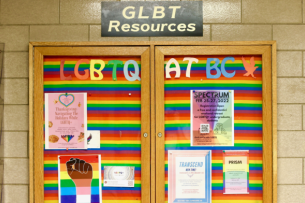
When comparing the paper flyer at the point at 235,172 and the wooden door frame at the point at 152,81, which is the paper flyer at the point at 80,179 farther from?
the paper flyer at the point at 235,172

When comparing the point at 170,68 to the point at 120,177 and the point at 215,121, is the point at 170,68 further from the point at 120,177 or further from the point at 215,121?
the point at 120,177

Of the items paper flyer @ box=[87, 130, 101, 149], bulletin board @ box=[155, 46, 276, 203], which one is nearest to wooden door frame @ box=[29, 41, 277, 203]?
bulletin board @ box=[155, 46, 276, 203]

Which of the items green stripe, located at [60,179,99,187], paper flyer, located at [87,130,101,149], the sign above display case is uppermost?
the sign above display case

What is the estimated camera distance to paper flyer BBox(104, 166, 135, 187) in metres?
1.46

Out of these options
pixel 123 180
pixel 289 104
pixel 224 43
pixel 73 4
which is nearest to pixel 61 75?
pixel 73 4

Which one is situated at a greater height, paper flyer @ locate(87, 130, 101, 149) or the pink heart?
the pink heart

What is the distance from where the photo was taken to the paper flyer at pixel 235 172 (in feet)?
4.78

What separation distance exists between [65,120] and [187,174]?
923 millimetres

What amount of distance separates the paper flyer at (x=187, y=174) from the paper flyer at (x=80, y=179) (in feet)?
1.66

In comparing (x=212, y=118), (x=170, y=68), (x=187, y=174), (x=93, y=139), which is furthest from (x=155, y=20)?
(x=187, y=174)

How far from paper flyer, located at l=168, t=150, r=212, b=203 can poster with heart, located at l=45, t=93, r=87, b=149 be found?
635mm

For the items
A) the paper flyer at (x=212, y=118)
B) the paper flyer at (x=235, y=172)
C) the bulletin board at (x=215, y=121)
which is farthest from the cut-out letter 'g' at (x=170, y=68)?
the paper flyer at (x=235, y=172)

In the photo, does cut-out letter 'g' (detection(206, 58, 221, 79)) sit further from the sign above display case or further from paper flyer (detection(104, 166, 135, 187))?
paper flyer (detection(104, 166, 135, 187))

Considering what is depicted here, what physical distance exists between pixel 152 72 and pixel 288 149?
1081 mm
